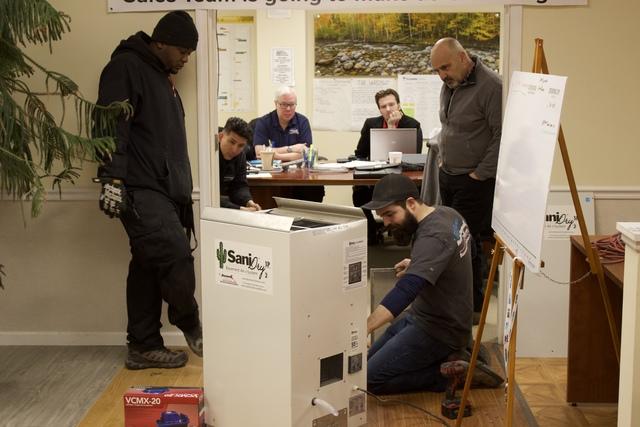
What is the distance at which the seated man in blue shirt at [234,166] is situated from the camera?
16.5 ft

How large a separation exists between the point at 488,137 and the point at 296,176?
1631 mm

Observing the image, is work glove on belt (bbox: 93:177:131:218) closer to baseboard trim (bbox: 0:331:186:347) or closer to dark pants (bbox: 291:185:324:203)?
baseboard trim (bbox: 0:331:186:347)

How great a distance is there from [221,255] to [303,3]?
1752mm

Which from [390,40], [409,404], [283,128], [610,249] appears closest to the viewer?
[610,249]

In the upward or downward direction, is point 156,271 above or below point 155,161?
below

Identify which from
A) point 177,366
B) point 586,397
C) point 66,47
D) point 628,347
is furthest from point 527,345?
point 66,47

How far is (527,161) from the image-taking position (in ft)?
9.19

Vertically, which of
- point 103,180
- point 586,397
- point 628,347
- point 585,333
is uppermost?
point 103,180

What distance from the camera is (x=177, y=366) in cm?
423

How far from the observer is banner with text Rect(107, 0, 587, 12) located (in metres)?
4.19

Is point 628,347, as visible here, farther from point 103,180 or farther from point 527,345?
point 103,180

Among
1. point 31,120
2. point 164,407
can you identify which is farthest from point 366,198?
point 164,407

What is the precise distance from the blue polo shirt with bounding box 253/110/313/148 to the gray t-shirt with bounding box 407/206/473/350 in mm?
3125

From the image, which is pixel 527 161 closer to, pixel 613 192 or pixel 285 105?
pixel 613 192
